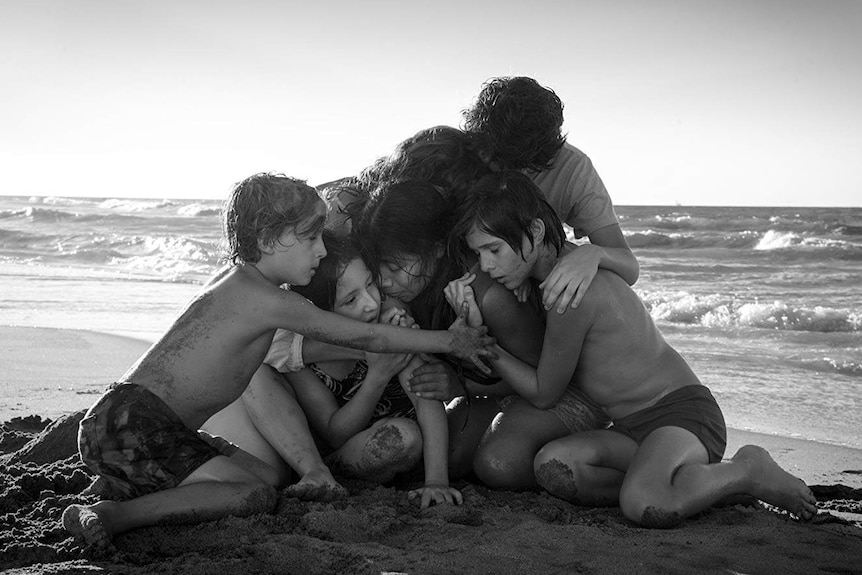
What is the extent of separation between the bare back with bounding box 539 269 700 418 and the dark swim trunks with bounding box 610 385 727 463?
34 millimetres

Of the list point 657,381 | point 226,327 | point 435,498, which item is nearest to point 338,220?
point 226,327

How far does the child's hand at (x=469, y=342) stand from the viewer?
9.68 feet

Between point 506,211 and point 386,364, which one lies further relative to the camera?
point 386,364

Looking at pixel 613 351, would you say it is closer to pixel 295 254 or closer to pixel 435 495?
pixel 435 495

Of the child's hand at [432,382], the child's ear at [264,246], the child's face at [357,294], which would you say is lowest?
the child's hand at [432,382]

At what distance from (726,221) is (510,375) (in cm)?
1853

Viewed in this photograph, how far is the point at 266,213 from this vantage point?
292 centimetres

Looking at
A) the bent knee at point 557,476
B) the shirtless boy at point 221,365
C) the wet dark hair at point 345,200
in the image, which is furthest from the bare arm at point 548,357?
the wet dark hair at point 345,200

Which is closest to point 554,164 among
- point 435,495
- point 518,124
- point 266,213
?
point 518,124

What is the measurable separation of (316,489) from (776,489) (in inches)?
60.8

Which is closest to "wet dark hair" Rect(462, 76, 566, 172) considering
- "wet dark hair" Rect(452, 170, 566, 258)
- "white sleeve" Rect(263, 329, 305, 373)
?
"wet dark hair" Rect(452, 170, 566, 258)

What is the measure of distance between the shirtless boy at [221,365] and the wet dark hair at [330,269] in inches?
5.8

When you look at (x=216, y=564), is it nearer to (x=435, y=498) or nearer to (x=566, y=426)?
(x=435, y=498)

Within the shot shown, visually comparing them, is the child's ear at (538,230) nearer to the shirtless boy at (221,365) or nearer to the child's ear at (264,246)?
the shirtless boy at (221,365)
